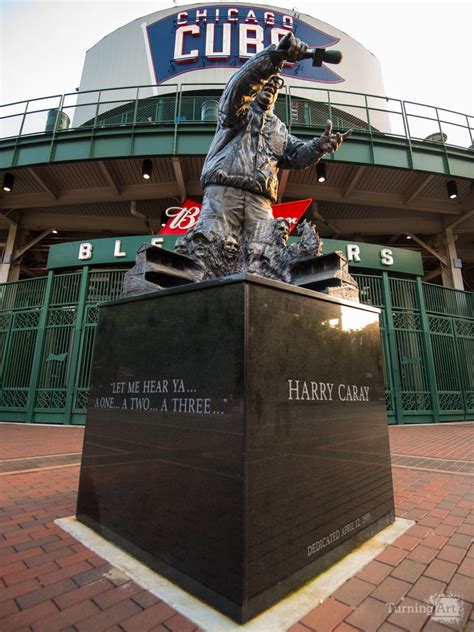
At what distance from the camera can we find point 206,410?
1857mm

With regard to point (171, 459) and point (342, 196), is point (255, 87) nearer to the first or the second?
point (171, 459)

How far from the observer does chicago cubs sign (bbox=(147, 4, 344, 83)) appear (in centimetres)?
1667

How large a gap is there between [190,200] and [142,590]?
11.7m

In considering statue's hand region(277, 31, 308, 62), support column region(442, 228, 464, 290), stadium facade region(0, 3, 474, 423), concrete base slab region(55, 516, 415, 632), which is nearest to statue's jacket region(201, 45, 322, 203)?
statue's hand region(277, 31, 308, 62)

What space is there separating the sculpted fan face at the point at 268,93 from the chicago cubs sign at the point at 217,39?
1663cm

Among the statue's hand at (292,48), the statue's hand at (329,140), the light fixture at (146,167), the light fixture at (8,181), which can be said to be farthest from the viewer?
the light fixture at (8,181)

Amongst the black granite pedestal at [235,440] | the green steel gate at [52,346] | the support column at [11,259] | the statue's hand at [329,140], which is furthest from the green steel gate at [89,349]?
the black granite pedestal at [235,440]

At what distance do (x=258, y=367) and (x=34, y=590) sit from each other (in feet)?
5.25

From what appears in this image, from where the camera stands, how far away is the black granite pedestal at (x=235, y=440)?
167cm

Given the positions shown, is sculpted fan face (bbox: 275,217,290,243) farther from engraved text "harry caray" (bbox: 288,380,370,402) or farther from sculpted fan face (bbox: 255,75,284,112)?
engraved text "harry caray" (bbox: 288,380,370,402)

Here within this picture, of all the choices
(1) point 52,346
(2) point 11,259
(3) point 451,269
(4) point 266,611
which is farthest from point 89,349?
(3) point 451,269

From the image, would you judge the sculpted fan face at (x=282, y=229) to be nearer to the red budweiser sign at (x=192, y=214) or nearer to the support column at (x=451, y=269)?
the red budweiser sign at (x=192, y=214)

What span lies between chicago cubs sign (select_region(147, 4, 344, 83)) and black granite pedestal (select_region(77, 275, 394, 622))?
18.6m

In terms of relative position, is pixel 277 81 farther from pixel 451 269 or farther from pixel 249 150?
pixel 451 269
